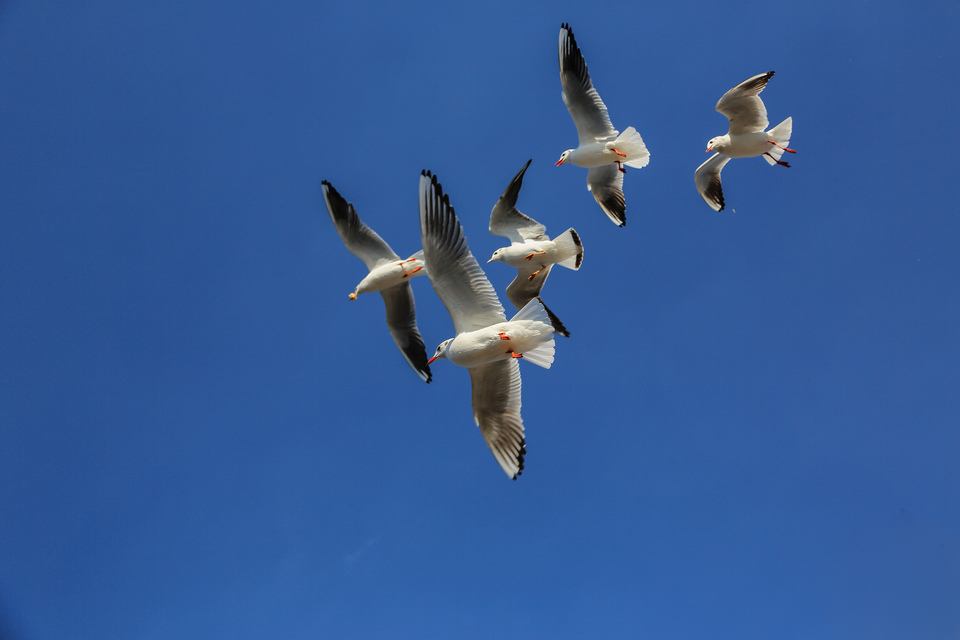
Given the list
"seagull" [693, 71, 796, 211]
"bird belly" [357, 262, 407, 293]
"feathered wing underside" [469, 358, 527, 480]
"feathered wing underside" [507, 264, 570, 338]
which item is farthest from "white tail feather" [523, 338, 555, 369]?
"seagull" [693, 71, 796, 211]

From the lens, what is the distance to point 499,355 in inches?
220

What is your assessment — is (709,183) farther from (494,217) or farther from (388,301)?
(388,301)

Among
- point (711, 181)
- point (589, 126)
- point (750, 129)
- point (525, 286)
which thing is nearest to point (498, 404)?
point (525, 286)

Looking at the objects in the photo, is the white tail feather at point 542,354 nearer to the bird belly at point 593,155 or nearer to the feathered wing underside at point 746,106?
the bird belly at point 593,155

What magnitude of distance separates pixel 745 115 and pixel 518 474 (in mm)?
6477

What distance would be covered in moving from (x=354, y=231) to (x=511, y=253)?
2593mm

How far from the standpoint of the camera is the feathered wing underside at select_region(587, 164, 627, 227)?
8898 mm

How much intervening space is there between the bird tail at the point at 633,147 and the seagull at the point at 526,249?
1.45 meters

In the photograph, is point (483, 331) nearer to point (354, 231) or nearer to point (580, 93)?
point (354, 231)

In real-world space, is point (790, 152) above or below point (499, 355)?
above

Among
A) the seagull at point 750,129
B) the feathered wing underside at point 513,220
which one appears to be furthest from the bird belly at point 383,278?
the seagull at point 750,129

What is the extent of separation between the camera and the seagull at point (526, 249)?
7762 mm

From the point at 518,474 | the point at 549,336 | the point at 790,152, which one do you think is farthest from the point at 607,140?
the point at 518,474

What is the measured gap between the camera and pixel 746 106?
7914 millimetres
